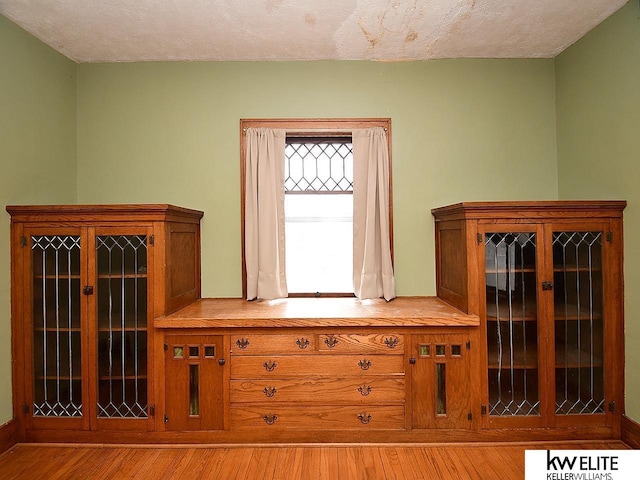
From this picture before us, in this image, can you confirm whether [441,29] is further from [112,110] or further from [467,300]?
[112,110]

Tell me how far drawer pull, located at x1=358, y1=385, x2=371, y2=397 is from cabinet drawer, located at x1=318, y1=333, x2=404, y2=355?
23 centimetres

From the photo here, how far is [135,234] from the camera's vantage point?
108 inches

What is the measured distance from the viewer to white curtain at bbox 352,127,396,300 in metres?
3.33

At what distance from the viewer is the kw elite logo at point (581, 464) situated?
2.33 m

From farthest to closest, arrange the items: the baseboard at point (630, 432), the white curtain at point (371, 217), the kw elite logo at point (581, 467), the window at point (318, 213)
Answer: the window at point (318, 213) < the white curtain at point (371, 217) < the baseboard at point (630, 432) < the kw elite logo at point (581, 467)

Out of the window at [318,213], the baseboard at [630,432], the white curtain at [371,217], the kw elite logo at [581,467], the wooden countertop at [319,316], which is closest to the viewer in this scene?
the kw elite logo at [581,467]

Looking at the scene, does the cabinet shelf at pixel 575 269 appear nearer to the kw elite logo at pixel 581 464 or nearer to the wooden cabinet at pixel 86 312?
the kw elite logo at pixel 581 464

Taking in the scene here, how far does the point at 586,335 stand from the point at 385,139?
1.98m

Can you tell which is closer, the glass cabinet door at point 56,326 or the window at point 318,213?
the glass cabinet door at point 56,326

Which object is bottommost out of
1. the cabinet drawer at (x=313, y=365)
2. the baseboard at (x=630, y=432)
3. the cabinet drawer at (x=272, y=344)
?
the baseboard at (x=630, y=432)

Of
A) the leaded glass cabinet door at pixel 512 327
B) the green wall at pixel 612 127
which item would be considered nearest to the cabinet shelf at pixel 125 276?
the leaded glass cabinet door at pixel 512 327

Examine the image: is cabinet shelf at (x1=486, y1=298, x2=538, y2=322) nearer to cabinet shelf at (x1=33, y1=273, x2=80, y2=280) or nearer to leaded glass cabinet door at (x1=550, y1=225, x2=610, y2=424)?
leaded glass cabinet door at (x1=550, y1=225, x2=610, y2=424)

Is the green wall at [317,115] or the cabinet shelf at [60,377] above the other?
the green wall at [317,115]

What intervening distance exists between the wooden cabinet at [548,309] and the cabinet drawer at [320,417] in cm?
63
